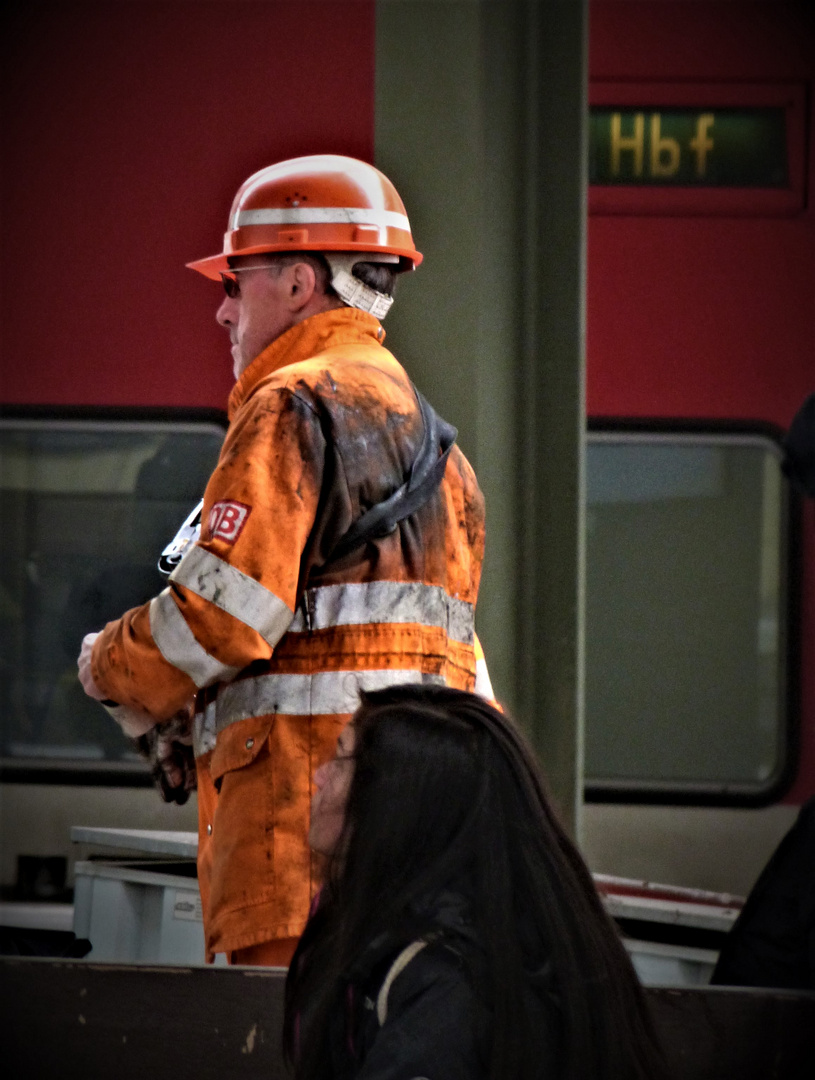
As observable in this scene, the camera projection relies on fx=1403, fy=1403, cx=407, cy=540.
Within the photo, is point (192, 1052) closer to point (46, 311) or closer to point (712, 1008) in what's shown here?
point (712, 1008)

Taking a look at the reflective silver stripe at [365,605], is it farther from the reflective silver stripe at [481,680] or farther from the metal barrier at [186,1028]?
the metal barrier at [186,1028]

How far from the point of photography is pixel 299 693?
2.07m

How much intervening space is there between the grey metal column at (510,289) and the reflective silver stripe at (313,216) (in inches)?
22.1

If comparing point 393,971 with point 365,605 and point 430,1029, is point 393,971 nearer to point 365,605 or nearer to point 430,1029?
point 430,1029

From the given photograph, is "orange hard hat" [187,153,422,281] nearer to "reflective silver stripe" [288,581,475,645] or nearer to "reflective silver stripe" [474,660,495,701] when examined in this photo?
"reflective silver stripe" [288,581,475,645]

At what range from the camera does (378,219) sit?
2.36 metres

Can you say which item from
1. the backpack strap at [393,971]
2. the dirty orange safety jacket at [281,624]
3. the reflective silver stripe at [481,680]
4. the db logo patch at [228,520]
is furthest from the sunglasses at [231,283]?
the backpack strap at [393,971]

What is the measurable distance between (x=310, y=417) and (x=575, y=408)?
108cm

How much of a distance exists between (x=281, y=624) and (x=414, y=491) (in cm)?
32

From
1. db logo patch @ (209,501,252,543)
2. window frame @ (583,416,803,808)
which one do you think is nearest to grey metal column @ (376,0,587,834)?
window frame @ (583,416,803,808)

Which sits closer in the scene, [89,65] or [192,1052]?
[192,1052]

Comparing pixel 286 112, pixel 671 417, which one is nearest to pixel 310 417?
pixel 286 112

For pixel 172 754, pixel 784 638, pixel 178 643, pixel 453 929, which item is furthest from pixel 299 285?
pixel 784 638

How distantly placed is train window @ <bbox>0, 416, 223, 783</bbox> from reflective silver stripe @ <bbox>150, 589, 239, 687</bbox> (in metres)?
1.60
